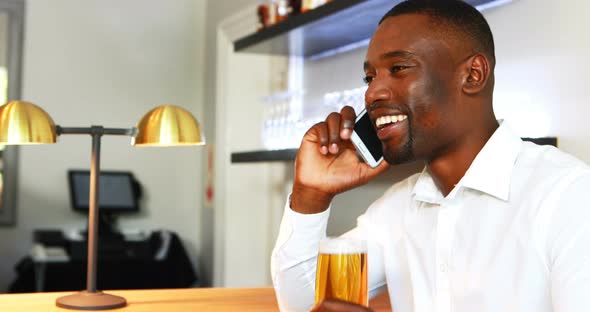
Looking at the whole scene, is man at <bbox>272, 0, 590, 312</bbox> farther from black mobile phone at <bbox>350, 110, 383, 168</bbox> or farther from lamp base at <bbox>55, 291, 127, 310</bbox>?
lamp base at <bbox>55, 291, 127, 310</bbox>

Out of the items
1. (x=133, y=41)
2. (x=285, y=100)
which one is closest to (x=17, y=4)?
(x=133, y=41)

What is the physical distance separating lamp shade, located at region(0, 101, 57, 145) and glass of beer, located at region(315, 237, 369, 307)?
908 mm

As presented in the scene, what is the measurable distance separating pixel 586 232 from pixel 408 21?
1.64 ft

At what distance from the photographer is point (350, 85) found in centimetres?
281

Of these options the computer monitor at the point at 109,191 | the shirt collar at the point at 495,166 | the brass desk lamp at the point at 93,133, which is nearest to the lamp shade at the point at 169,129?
the brass desk lamp at the point at 93,133

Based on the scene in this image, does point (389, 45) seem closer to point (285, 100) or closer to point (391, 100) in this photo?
point (391, 100)

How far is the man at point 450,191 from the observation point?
1.18 meters

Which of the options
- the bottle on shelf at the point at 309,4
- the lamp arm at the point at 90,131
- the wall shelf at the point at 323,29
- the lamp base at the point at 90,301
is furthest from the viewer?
the bottle on shelf at the point at 309,4

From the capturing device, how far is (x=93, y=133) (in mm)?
1852

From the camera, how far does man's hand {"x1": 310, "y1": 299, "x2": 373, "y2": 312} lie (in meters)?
1.00

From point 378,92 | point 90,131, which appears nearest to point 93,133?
point 90,131

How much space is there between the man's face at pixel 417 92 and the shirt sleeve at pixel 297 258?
24cm

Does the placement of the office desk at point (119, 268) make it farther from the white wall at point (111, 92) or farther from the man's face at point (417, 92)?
the man's face at point (417, 92)

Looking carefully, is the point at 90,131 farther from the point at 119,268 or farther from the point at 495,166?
the point at 119,268
